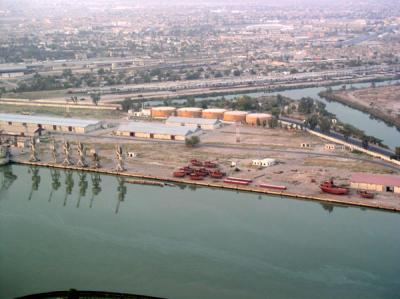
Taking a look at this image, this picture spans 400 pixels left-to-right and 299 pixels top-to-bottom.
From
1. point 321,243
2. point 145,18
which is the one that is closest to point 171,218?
point 321,243

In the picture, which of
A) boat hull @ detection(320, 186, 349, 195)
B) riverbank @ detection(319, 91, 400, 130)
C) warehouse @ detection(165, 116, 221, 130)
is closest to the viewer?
boat hull @ detection(320, 186, 349, 195)

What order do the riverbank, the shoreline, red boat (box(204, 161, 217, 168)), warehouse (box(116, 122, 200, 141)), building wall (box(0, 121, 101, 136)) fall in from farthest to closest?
the riverbank → building wall (box(0, 121, 101, 136)) → warehouse (box(116, 122, 200, 141)) → red boat (box(204, 161, 217, 168)) → the shoreline

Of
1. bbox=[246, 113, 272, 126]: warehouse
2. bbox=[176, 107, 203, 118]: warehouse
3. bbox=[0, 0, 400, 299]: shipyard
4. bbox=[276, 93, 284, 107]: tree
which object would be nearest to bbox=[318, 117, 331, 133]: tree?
bbox=[0, 0, 400, 299]: shipyard

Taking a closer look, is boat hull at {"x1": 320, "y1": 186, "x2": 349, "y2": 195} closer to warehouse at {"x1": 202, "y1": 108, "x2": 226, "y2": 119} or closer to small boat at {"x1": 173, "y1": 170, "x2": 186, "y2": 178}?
small boat at {"x1": 173, "y1": 170, "x2": 186, "y2": 178}

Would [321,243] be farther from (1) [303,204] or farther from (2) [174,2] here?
(2) [174,2]

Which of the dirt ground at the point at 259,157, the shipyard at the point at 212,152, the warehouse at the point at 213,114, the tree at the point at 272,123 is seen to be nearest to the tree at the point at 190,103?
the shipyard at the point at 212,152

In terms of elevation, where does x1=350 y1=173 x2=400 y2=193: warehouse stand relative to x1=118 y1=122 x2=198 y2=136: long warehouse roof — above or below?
below

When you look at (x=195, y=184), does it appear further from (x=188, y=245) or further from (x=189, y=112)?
(x=189, y=112)

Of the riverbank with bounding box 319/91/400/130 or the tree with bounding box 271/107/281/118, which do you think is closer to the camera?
the tree with bounding box 271/107/281/118
